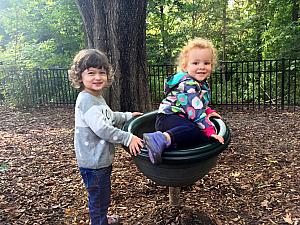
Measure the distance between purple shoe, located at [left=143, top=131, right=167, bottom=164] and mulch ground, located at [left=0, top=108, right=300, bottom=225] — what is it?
0.98m

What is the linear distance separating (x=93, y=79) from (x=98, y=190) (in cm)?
87

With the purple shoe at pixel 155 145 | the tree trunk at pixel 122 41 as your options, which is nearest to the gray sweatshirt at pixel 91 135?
the purple shoe at pixel 155 145

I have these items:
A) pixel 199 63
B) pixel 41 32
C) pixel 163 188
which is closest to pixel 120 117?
pixel 199 63

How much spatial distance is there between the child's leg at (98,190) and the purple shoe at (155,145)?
535 millimetres

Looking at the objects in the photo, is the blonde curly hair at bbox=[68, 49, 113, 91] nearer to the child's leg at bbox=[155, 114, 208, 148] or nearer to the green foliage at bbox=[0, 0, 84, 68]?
the child's leg at bbox=[155, 114, 208, 148]

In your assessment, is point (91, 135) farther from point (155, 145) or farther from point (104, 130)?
point (155, 145)

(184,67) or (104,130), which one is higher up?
(184,67)

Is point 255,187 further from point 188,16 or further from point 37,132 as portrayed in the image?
point 188,16

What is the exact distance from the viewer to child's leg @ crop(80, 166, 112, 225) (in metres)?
2.52

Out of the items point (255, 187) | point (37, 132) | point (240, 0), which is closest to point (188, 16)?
point (240, 0)

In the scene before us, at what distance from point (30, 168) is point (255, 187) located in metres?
3.01

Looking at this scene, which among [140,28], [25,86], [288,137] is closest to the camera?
[140,28]

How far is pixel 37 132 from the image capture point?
6.75 m

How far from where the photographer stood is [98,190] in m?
2.58
